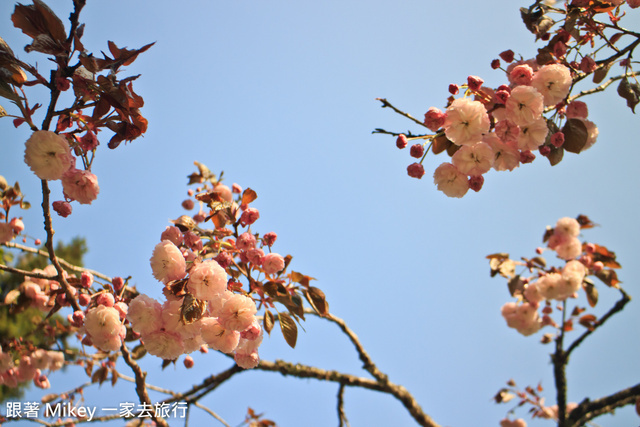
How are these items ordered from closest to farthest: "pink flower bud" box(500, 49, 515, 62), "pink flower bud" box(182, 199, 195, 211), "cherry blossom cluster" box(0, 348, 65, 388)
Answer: "pink flower bud" box(500, 49, 515, 62)
"cherry blossom cluster" box(0, 348, 65, 388)
"pink flower bud" box(182, 199, 195, 211)

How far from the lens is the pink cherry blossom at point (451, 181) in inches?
56.6

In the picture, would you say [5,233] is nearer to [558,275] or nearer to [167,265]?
[167,265]

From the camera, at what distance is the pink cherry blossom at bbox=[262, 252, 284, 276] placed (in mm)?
1505

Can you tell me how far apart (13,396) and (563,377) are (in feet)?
28.3

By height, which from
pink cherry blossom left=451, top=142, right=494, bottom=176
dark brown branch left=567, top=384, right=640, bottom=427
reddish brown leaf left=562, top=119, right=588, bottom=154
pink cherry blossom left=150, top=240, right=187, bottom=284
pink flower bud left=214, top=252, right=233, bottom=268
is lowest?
dark brown branch left=567, top=384, right=640, bottom=427

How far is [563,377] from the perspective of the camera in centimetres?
279

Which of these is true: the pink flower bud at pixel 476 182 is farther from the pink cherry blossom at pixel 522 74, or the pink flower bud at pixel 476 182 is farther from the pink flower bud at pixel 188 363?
the pink flower bud at pixel 188 363

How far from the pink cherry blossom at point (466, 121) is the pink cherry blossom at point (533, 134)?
13 centimetres

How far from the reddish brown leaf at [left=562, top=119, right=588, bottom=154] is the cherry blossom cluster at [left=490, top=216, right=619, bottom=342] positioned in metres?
1.33

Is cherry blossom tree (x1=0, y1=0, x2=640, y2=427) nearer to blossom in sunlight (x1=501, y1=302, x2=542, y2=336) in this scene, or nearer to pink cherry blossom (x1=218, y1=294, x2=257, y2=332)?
pink cherry blossom (x1=218, y1=294, x2=257, y2=332)

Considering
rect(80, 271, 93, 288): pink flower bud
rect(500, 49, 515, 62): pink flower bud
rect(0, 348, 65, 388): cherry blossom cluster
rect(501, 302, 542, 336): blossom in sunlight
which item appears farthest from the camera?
rect(501, 302, 542, 336): blossom in sunlight

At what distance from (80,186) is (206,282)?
1.69 ft

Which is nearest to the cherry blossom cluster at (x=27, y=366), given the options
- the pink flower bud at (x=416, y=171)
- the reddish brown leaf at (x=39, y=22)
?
the reddish brown leaf at (x=39, y=22)

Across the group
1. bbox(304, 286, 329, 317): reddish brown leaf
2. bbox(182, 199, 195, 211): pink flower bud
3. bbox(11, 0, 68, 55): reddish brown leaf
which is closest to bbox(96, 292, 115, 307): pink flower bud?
bbox(304, 286, 329, 317): reddish brown leaf
